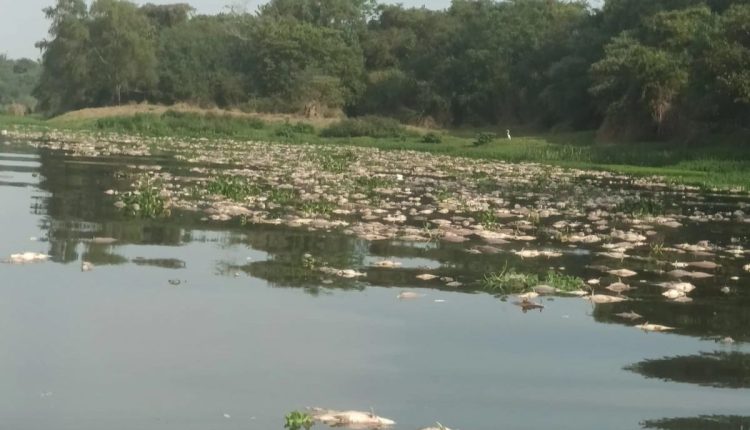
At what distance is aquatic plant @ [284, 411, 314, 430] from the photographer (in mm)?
6594

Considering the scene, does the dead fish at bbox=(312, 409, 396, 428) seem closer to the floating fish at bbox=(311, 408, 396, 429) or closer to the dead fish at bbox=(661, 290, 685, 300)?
the floating fish at bbox=(311, 408, 396, 429)

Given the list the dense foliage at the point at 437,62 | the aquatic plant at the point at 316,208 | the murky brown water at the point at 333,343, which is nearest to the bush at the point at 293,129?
the dense foliage at the point at 437,62

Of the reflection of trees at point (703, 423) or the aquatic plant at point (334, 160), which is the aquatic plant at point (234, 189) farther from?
the reflection of trees at point (703, 423)

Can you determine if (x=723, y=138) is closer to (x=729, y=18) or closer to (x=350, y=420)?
(x=729, y=18)

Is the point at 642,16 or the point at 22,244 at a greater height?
the point at 642,16

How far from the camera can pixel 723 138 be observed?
4034cm

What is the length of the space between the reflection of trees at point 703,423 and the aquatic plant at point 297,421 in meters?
2.12

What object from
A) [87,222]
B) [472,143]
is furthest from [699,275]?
[472,143]

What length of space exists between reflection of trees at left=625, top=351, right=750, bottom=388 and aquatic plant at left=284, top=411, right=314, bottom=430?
2.89 metres

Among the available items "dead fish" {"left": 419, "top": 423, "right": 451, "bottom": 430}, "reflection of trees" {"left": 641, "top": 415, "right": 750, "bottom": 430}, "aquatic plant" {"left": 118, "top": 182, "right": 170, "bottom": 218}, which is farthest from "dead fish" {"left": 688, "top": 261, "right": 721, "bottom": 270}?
"dead fish" {"left": 419, "top": 423, "right": 451, "bottom": 430}

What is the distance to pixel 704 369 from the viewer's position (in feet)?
28.1

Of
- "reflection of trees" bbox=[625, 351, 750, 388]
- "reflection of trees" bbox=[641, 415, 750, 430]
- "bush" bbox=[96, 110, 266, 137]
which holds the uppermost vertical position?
"bush" bbox=[96, 110, 266, 137]

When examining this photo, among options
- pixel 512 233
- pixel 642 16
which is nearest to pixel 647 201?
pixel 512 233

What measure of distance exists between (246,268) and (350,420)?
5553 millimetres
